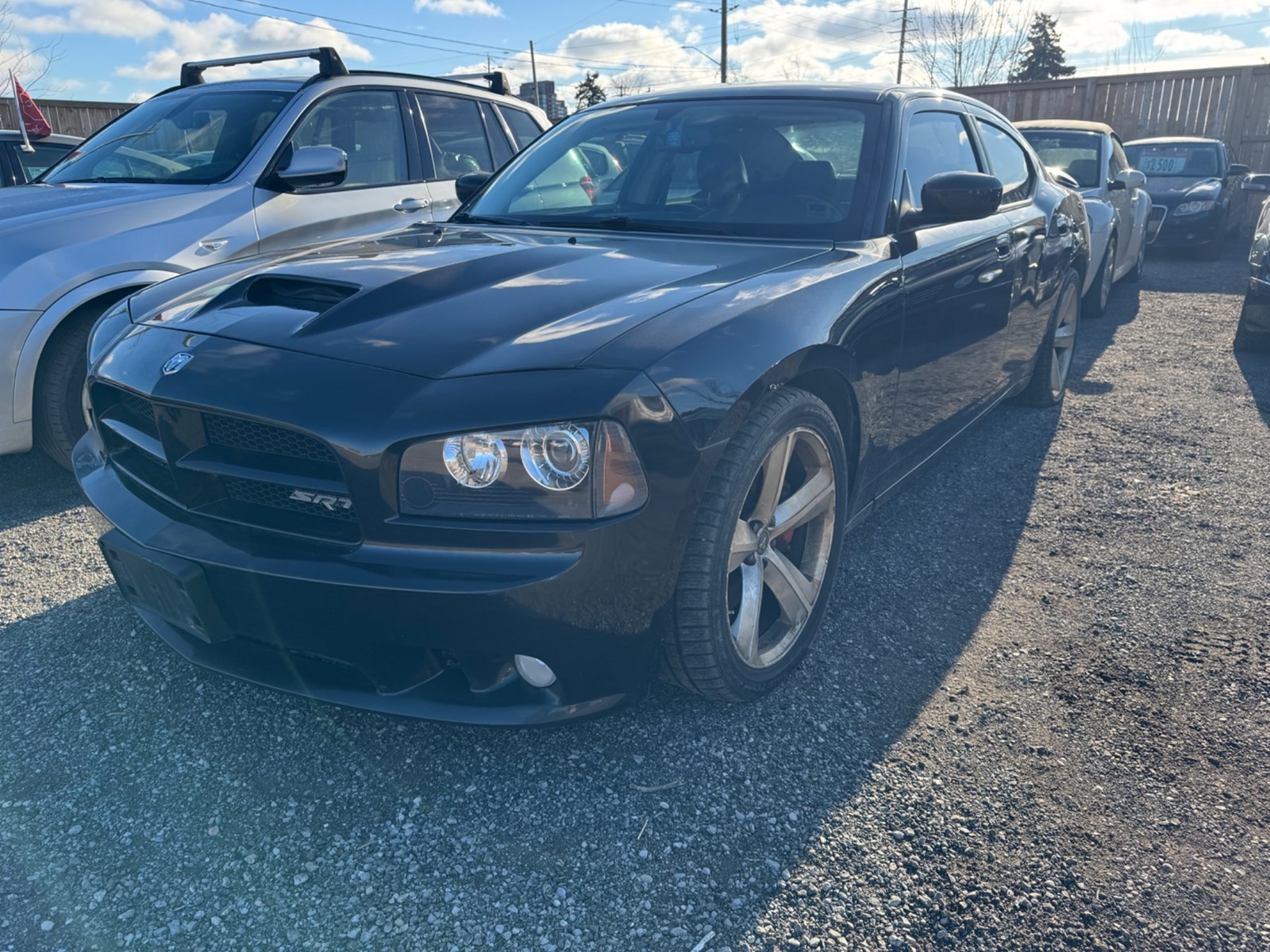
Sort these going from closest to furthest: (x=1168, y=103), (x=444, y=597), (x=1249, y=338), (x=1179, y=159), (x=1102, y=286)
→ (x=444, y=597), (x=1249, y=338), (x=1102, y=286), (x=1179, y=159), (x=1168, y=103)

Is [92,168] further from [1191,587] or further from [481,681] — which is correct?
[1191,587]

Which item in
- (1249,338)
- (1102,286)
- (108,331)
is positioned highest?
(108,331)

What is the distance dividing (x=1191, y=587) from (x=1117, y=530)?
1.65 ft

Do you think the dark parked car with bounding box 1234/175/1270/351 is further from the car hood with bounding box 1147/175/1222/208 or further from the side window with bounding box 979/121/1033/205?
the car hood with bounding box 1147/175/1222/208

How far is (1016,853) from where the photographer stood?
196 cm

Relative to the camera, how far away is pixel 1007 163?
14.3 ft

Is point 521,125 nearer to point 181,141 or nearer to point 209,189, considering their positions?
point 181,141

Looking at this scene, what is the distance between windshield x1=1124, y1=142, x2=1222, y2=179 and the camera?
1184cm

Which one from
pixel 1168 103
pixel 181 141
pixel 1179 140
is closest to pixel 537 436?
pixel 181 141

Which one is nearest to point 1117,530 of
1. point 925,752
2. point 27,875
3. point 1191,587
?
point 1191,587

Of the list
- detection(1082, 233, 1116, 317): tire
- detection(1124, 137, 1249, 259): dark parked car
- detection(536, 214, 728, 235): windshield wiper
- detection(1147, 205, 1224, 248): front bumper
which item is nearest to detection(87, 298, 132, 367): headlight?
detection(536, 214, 728, 235): windshield wiper

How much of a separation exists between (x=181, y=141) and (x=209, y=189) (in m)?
0.67

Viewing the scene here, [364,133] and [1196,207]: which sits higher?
[364,133]

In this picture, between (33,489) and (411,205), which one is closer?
(33,489)
